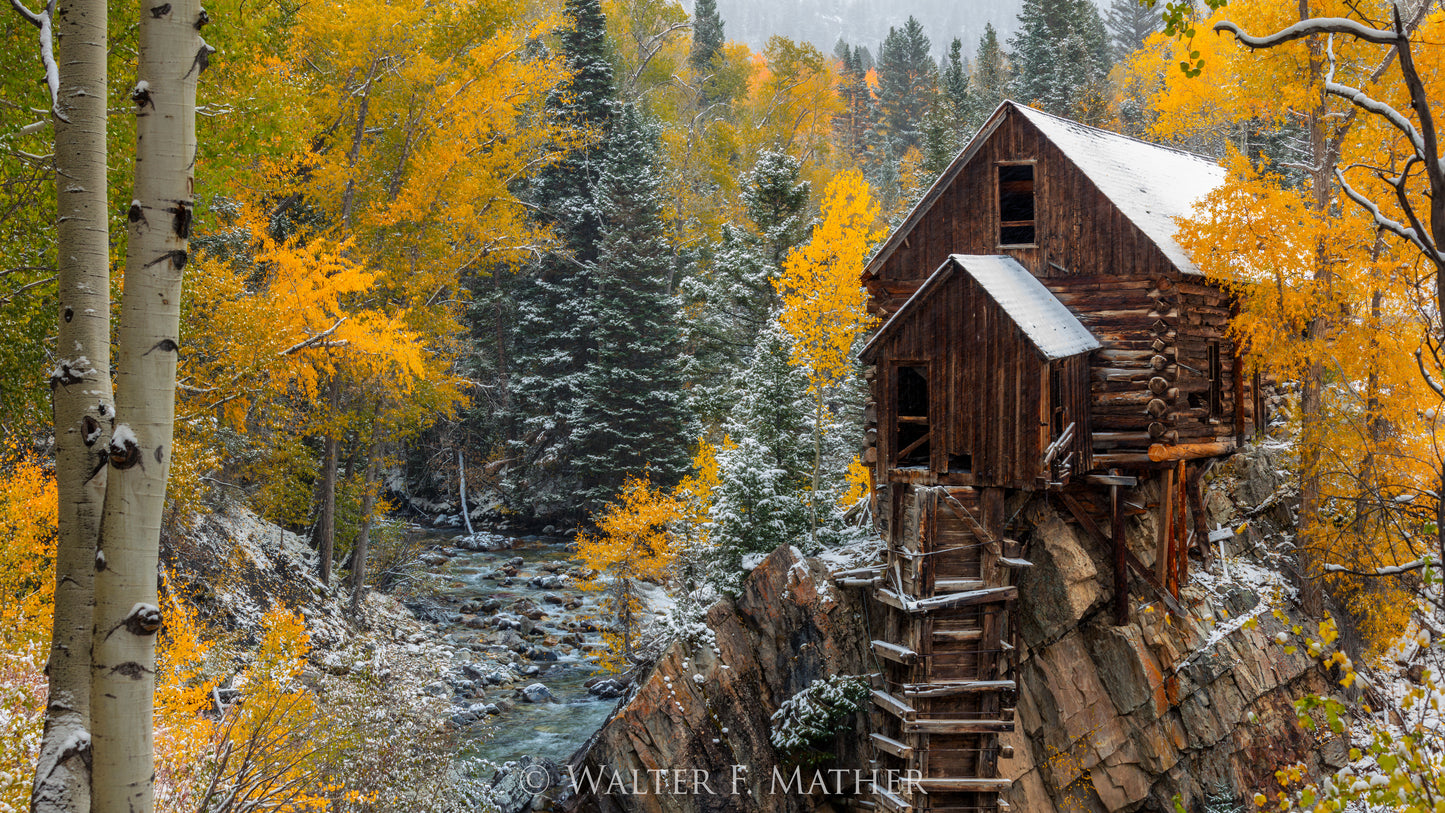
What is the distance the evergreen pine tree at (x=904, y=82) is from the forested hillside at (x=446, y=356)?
48.4 ft

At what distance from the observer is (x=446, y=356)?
23219 millimetres

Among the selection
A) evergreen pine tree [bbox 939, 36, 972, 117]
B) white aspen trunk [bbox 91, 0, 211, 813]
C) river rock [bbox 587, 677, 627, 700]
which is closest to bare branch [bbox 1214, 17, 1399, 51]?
white aspen trunk [bbox 91, 0, 211, 813]

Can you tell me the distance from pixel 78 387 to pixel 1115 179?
1538cm

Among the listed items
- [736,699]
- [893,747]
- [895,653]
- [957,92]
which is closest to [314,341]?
[736,699]

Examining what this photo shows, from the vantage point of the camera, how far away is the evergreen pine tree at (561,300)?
32.7 metres

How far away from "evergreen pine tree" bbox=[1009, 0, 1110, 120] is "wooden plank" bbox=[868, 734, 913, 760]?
28.1m

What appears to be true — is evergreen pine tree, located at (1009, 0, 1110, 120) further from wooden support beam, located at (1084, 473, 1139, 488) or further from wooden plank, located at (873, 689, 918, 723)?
wooden plank, located at (873, 689, 918, 723)

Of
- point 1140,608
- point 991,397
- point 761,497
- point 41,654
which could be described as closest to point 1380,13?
point 991,397

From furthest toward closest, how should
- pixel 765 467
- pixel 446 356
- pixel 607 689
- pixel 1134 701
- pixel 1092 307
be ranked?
pixel 446 356
pixel 607 689
pixel 765 467
pixel 1092 307
pixel 1134 701

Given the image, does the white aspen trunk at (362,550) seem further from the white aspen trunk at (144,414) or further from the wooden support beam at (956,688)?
the white aspen trunk at (144,414)

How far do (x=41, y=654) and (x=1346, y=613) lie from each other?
19367 millimetres

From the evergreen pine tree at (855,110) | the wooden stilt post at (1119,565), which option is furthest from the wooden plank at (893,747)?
the evergreen pine tree at (855,110)

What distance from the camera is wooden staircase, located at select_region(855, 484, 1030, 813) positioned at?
13078 mm

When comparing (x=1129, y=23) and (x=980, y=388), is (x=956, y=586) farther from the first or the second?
(x=1129, y=23)
